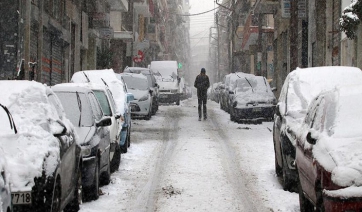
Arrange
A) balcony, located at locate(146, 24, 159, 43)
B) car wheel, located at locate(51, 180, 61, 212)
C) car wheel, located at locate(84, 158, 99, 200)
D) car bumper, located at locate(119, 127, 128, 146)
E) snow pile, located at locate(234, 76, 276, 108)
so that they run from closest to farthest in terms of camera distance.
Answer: car wheel, located at locate(51, 180, 61, 212) < car wheel, located at locate(84, 158, 99, 200) < car bumper, located at locate(119, 127, 128, 146) < snow pile, located at locate(234, 76, 276, 108) < balcony, located at locate(146, 24, 159, 43)

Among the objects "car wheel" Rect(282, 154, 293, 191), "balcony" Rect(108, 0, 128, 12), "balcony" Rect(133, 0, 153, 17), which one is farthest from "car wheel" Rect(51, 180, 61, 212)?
"balcony" Rect(133, 0, 153, 17)

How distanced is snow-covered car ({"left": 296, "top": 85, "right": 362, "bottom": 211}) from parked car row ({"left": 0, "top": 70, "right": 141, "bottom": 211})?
259 centimetres

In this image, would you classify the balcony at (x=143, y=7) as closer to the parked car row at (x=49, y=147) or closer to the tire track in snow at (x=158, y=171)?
the tire track in snow at (x=158, y=171)

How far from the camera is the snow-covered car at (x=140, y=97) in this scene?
24109mm

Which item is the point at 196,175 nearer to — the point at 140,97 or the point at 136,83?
the point at 140,97

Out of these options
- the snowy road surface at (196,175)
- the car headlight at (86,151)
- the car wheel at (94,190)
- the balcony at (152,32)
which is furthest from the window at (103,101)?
the balcony at (152,32)

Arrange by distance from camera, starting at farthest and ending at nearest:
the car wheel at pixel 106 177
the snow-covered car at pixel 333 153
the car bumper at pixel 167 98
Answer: the car bumper at pixel 167 98
the car wheel at pixel 106 177
the snow-covered car at pixel 333 153

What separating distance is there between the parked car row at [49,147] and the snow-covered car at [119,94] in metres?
3.49

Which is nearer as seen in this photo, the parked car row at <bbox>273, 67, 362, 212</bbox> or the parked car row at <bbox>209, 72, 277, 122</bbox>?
the parked car row at <bbox>273, 67, 362, 212</bbox>

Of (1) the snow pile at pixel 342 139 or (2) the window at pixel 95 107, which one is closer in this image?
(1) the snow pile at pixel 342 139

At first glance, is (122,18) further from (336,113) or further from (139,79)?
(336,113)

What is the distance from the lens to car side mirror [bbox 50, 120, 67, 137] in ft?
23.6

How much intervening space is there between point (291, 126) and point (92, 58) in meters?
30.4

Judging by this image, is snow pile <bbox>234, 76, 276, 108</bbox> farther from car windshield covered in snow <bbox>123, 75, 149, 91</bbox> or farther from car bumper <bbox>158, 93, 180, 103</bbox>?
car bumper <bbox>158, 93, 180, 103</bbox>
